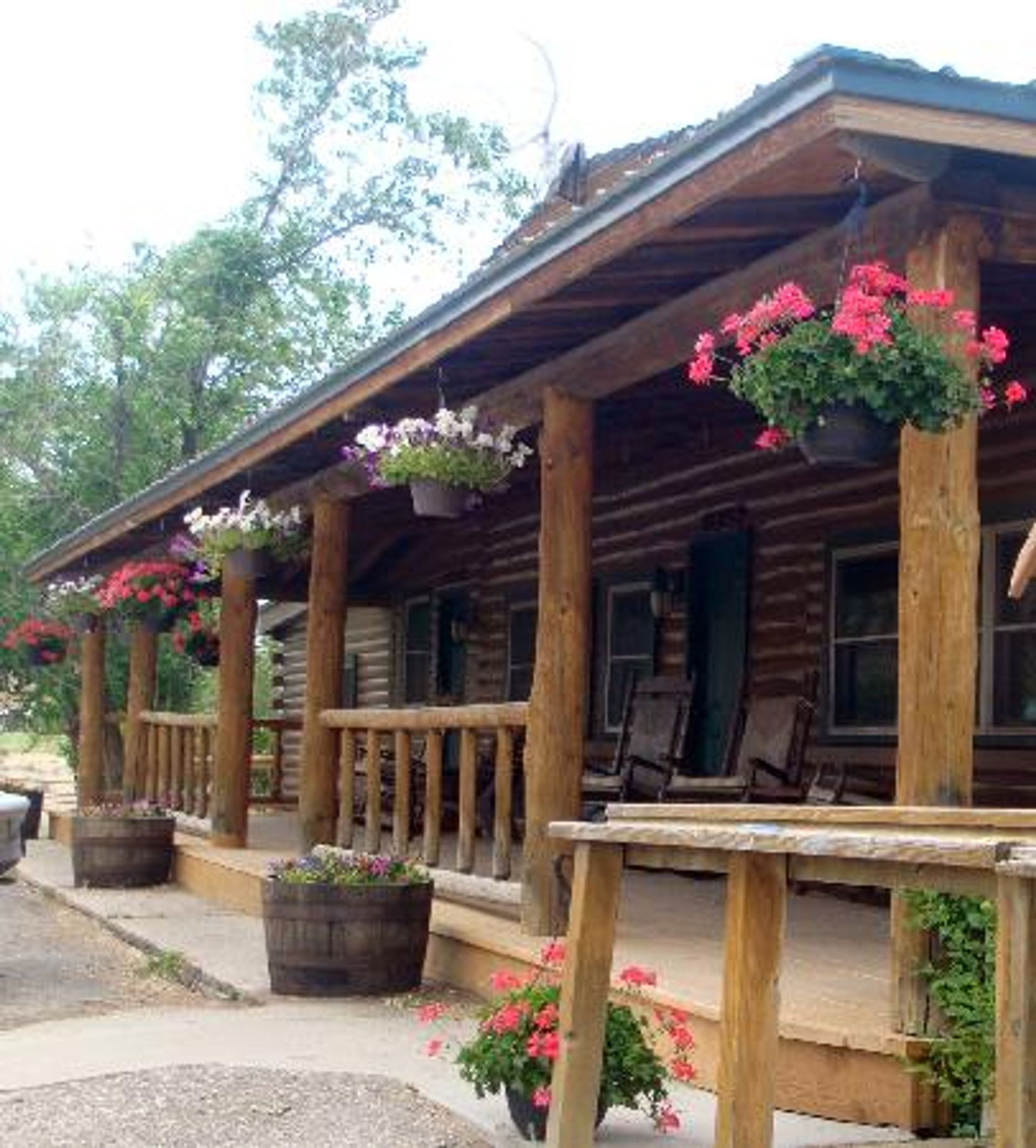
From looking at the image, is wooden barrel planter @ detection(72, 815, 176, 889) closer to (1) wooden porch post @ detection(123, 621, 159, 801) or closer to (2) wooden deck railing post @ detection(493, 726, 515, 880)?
(1) wooden porch post @ detection(123, 621, 159, 801)

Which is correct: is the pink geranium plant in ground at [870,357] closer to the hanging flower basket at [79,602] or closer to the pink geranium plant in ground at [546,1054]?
the pink geranium plant in ground at [546,1054]

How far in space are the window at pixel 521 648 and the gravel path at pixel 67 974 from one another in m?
3.80

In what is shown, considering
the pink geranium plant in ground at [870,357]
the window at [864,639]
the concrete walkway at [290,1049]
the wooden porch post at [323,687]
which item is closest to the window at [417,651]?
the wooden porch post at [323,687]

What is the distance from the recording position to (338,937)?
693cm

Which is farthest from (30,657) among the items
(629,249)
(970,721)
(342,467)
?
(970,721)

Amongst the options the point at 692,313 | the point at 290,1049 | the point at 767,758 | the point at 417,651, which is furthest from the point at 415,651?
the point at 290,1049

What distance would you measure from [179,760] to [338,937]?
6.28 m

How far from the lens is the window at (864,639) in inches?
342

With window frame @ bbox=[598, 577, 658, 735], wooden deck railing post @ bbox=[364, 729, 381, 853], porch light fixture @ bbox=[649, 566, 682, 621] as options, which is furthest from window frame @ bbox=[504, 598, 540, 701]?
→ wooden deck railing post @ bbox=[364, 729, 381, 853]

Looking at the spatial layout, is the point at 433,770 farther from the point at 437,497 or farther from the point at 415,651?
the point at 415,651

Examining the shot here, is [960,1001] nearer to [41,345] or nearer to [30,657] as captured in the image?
[30,657]

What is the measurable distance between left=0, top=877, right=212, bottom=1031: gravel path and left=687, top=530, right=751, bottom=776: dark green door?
3491 mm

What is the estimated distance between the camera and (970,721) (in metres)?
4.80

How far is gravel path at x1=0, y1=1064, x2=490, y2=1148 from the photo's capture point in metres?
4.70
